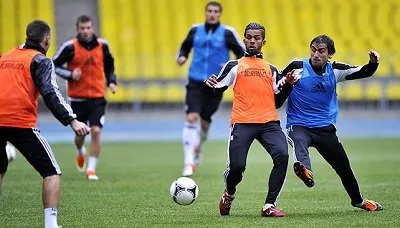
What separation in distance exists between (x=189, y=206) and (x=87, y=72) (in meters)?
4.59

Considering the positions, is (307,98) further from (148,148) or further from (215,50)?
(148,148)

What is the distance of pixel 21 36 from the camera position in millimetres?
33281

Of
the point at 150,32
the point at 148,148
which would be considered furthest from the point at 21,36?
the point at 148,148

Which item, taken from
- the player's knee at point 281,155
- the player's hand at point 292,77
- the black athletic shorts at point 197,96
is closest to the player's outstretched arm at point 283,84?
the player's hand at point 292,77

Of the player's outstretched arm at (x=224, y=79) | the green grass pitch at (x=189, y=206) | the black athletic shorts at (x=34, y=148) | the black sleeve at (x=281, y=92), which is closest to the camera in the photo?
the black athletic shorts at (x=34, y=148)

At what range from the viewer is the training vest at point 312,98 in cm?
1073

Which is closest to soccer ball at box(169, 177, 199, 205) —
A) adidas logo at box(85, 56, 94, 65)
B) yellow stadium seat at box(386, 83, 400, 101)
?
adidas logo at box(85, 56, 94, 65)

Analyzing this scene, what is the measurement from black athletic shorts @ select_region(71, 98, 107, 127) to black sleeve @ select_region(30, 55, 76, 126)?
6010 millimetres

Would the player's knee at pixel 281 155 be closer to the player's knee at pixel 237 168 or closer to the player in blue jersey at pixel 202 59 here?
the player's knee at pixel 237 168

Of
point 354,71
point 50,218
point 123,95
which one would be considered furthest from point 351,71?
point 123,95

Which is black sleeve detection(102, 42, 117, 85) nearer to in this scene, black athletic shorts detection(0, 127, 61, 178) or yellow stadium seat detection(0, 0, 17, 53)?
black athletic shorts detection(0, 127, 61, 178)

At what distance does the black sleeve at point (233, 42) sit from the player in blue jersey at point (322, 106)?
16.0 ft

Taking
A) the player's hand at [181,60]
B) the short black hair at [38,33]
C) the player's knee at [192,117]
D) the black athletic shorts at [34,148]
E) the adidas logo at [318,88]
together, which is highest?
the short black hair at [38,33]

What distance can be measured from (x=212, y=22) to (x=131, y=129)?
12312 millimetres
